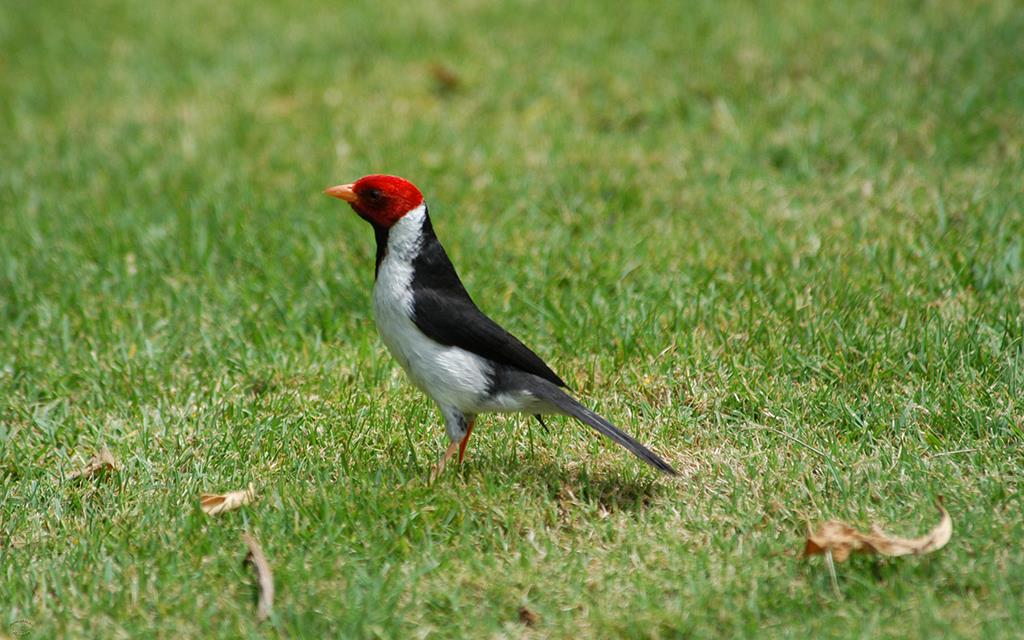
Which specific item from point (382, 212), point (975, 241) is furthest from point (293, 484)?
point (975, 241)

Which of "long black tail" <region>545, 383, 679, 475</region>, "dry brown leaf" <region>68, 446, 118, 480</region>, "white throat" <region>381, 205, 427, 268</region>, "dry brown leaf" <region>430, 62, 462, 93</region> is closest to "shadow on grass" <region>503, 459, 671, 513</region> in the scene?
"long black tail" <region>545, 383, 679, 475</region>

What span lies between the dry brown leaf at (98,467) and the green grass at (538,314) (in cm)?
11

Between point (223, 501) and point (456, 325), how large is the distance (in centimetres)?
100

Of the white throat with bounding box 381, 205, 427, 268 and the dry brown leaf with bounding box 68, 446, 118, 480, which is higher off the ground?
the white throat with bounding box 381, 205, 427, 268

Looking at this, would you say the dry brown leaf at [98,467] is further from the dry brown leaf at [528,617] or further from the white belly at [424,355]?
the dry brown leaf at [528,617]

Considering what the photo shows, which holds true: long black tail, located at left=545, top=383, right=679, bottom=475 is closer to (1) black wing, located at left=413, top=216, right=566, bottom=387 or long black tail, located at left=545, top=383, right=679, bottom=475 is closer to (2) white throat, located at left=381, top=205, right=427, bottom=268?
(1) black wing, located at left=413, top=216, right=566, bottom=387

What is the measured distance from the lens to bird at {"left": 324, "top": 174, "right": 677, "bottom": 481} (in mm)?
4055

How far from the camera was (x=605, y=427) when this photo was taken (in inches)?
153

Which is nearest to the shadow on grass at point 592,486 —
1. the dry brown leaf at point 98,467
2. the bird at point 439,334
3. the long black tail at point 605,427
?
the long black tail at point 605,427

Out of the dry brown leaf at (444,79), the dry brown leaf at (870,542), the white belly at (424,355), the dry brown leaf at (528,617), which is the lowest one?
the dry brown leaf at (528,617)

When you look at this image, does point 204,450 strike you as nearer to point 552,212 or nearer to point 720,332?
point 720,332

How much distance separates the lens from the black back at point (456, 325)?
159 inches

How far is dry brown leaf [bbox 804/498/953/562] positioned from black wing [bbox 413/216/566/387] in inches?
43.2

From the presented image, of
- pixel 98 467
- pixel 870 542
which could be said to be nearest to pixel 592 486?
pixel 870 542
